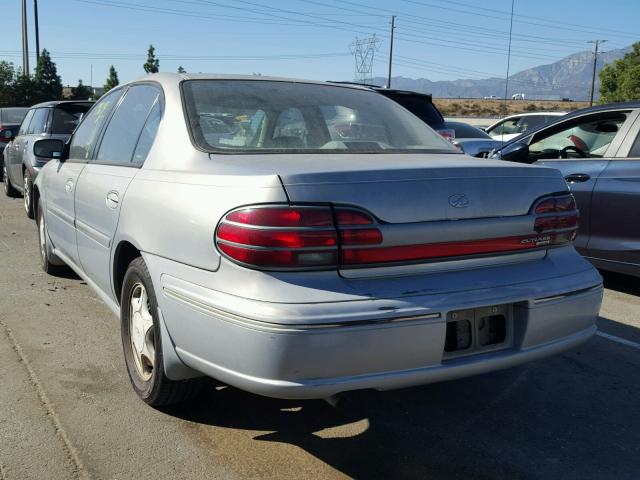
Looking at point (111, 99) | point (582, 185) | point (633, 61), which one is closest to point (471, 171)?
point (111, 99)

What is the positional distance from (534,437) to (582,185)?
3.25 metres

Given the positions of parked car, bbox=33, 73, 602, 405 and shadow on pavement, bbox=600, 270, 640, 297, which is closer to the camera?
parked car, bbox=33, 73, 602, 405

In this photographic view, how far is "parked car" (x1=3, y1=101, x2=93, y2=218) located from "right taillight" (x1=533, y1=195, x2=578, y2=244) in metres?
7.45

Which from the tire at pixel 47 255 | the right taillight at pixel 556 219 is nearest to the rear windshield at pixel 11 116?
the tire at pixel 47 255

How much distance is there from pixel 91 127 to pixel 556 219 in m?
3.21

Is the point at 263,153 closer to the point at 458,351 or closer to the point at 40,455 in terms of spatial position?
the point at 458,351

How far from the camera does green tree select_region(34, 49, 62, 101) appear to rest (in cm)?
4589

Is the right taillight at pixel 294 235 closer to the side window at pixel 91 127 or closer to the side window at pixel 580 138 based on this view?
the side window at pixel 91 127

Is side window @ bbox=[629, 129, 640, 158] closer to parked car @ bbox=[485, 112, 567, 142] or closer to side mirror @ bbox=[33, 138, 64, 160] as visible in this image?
side mirror @ bbox=[33, 138, 64, 160]

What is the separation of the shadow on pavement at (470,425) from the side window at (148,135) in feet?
4.11

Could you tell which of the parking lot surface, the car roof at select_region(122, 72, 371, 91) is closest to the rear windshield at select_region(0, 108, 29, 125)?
the parking lot surface

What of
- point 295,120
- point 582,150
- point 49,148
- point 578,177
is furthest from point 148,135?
point 582,150

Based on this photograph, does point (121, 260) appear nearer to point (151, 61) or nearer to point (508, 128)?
point (508, 128)

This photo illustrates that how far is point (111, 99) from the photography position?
4.47 meters
